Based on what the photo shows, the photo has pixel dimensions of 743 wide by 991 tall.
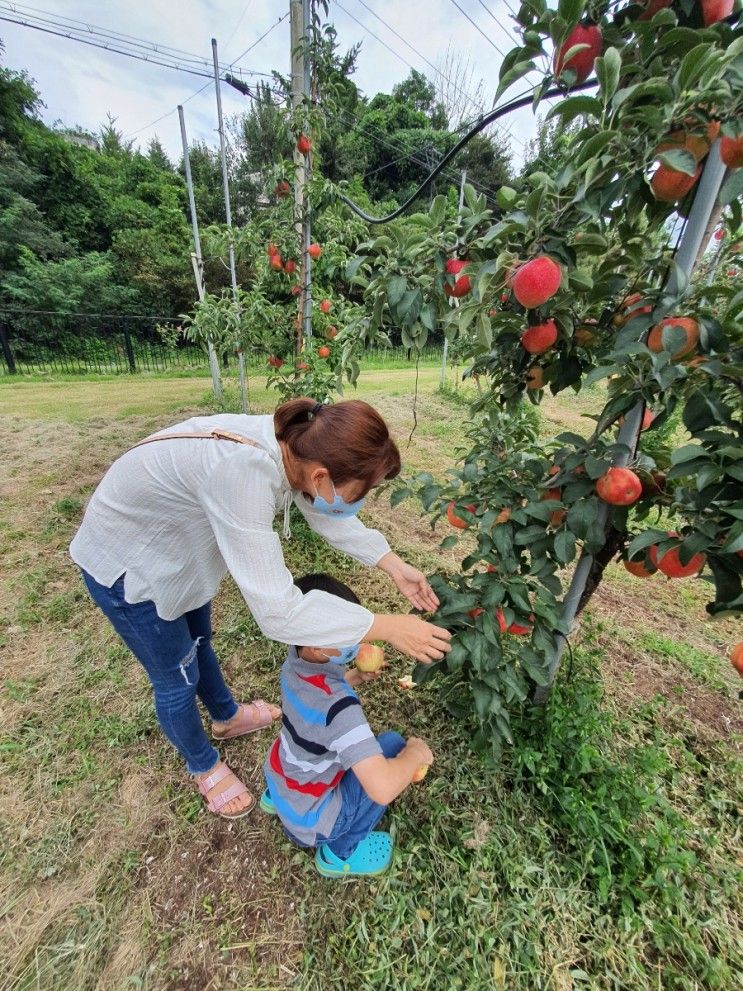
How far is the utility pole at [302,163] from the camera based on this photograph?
2.27 meters

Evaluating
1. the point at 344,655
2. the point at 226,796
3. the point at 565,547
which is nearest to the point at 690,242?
the point at 565,547

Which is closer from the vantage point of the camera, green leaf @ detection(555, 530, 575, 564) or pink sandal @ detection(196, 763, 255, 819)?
green leaf @ detection(555, 530, 575, 564)

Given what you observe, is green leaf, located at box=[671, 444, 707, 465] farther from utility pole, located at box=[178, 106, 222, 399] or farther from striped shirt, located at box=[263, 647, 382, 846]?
utility pole, located at box=[178, 106, 222, 399]

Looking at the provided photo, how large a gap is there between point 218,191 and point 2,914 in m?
21.1

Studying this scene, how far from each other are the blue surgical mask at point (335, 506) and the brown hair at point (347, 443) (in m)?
0.07

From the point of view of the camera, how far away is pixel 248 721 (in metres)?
1.81

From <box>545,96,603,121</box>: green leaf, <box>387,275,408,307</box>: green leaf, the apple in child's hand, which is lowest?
the apple in child's hand

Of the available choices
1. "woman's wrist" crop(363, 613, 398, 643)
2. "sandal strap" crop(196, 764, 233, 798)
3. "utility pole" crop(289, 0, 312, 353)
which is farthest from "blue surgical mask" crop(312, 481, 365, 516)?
"utility pole" crop(289, 0, 312, 353)

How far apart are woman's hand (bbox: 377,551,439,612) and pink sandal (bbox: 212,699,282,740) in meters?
0.91

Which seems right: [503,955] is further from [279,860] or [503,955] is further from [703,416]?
[703,416]

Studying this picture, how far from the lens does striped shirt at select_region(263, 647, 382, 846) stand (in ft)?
3.82

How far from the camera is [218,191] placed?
17.5 metres

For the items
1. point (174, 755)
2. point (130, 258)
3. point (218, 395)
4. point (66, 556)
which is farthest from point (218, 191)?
point (174, 755)

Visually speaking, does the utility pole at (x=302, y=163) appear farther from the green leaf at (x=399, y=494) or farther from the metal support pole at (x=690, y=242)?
the metal support pole at (x=690, y=242)
